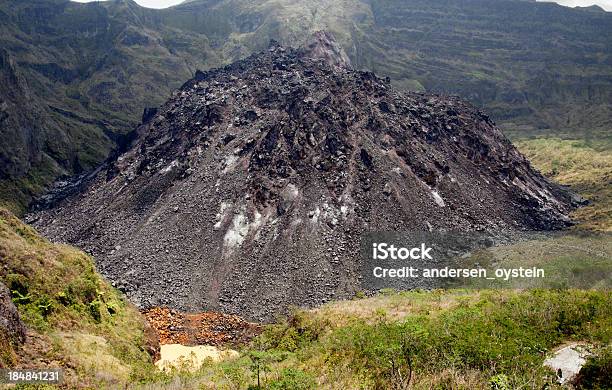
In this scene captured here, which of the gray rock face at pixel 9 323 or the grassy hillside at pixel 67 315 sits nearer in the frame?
the gray rock face at pixel 9 323

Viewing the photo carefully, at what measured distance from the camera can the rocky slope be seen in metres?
131

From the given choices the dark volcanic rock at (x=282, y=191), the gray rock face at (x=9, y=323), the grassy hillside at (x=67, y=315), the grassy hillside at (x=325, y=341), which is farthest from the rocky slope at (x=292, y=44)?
the gray rock face at (x=9, y=323)

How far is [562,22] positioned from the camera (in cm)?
19550

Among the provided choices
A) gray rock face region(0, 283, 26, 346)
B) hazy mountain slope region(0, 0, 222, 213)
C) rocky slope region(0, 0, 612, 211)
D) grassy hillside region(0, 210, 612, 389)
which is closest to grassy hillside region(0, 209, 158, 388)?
grassy hillside region(0, 210, 612, 389)

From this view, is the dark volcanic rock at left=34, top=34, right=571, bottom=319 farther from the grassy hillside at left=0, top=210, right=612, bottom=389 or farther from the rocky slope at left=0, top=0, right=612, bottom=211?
the rocky slope at left=0, top=0, right=612, bottom=211

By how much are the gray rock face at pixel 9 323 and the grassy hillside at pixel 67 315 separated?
1.17ft

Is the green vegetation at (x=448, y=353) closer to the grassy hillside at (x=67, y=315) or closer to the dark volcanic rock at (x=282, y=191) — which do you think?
the grassy hillside at (x=67, y=315)

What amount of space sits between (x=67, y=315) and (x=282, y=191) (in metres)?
24.1

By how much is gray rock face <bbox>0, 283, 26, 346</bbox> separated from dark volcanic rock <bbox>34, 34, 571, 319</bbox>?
58.1 feet

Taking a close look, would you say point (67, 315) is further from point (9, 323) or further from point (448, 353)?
point (448, 353)

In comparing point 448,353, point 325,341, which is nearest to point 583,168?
point 325,341

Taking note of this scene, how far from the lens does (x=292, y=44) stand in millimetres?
158750

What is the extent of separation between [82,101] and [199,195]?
9845 centimetres

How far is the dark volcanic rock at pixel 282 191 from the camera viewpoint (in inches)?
1372
